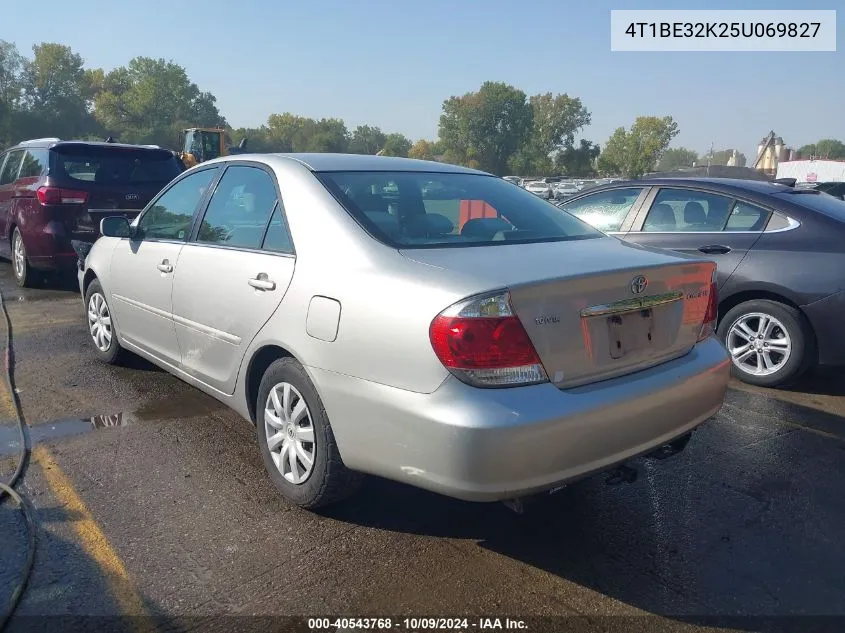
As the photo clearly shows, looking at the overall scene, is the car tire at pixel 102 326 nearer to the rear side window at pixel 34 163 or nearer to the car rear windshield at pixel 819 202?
the rear side window at pixel 34 163

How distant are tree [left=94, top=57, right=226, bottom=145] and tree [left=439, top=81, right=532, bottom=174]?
138 feet

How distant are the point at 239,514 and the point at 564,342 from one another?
5.52ft

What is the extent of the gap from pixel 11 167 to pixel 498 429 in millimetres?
9257

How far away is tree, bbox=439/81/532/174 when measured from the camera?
111m

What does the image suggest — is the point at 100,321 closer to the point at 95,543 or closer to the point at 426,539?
the point at 95,543

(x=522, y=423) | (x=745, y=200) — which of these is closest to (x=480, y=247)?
(x=522, y=423)

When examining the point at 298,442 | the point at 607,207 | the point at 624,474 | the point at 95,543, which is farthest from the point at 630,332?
the point at 607,207

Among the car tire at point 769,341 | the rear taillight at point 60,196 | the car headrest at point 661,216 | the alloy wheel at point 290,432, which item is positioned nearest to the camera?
the alloy wheel at point 290,432

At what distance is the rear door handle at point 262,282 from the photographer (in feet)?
10.2

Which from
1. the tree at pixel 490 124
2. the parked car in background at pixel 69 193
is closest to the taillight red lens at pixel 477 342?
the parked car in background at pixel 69 193

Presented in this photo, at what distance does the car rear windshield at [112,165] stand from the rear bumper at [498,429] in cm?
661

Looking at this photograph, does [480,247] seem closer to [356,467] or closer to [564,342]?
[564,342]

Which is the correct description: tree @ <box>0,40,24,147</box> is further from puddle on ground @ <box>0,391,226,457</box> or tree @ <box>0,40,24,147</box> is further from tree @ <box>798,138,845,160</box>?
tree @ <box>798,138,845,160</box>

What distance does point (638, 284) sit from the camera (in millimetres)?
2701
